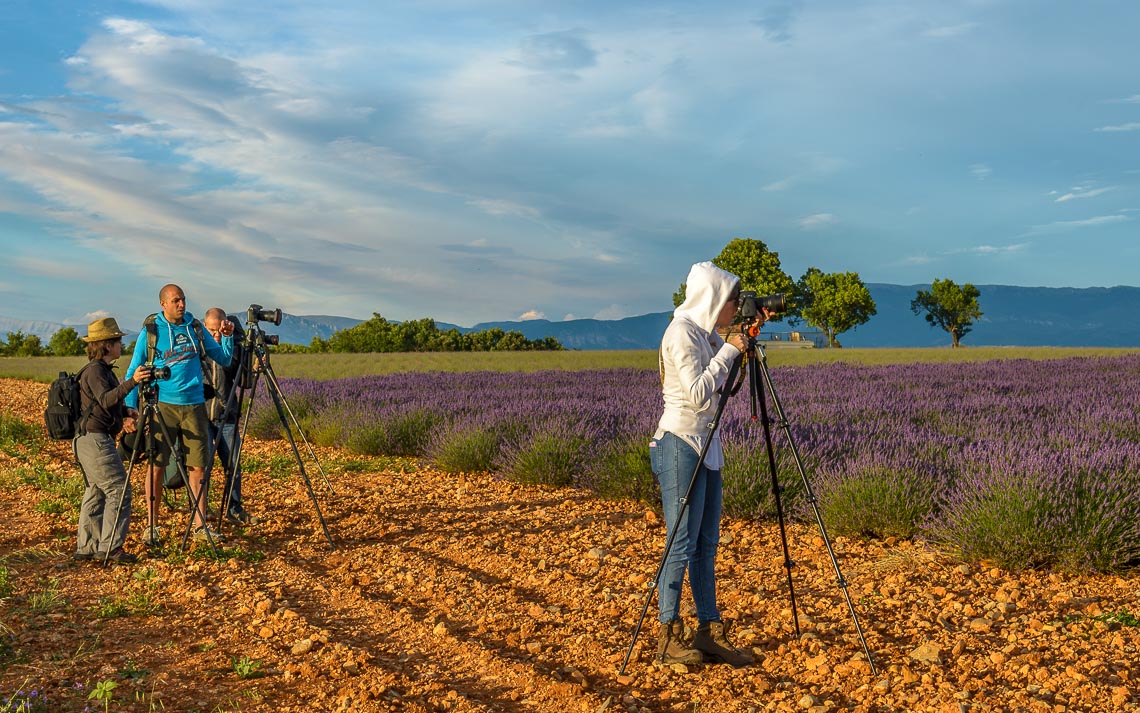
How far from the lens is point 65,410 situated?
677cm

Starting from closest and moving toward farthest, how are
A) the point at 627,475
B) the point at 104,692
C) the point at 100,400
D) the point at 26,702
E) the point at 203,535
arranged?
the point at 26,702, the point at 104,692, the point at 100,400, the point at 203,535, the point at 627,475

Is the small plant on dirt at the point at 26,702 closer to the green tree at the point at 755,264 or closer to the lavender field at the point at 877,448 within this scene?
the lavender field at the point at 877,448

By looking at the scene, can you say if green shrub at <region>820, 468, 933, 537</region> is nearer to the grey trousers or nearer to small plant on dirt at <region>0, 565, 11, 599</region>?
the grey trousers

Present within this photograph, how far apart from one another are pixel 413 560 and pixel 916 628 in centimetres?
391

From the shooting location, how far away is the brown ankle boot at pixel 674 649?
14.5ft

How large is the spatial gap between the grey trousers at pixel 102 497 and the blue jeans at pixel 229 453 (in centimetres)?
98

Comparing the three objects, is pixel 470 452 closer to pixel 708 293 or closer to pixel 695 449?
pixel 695 449

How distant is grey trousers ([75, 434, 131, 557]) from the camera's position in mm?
6840

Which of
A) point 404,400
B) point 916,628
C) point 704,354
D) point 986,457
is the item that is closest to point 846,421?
point 986,457

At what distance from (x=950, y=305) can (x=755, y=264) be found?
126ft

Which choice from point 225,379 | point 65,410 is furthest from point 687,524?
point 225,379

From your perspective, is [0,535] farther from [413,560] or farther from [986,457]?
[986,457]

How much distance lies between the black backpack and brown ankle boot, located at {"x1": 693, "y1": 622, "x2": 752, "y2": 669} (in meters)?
5.29

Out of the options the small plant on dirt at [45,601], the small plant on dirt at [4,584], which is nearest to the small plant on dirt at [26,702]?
the small plant on dirt at [45,601]
